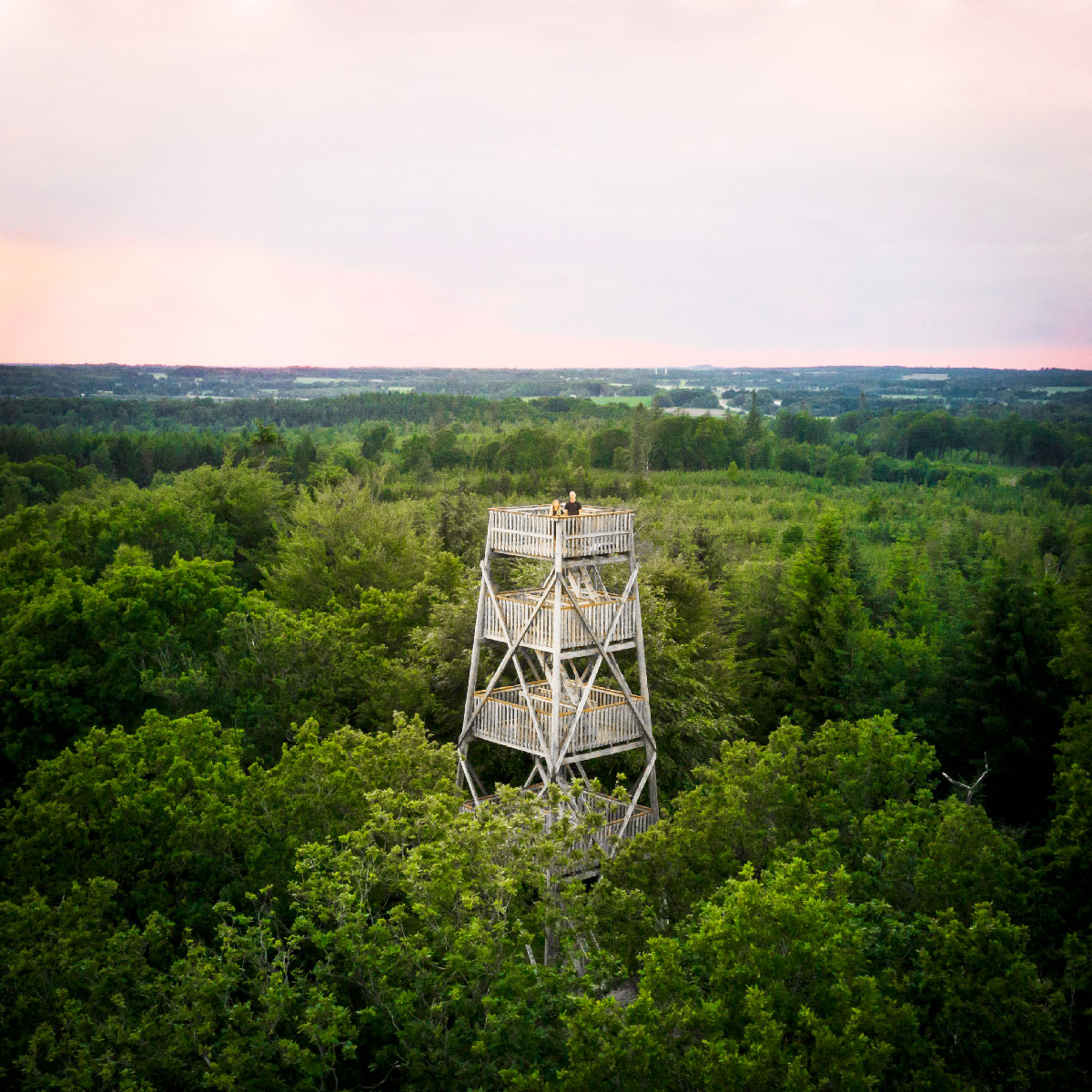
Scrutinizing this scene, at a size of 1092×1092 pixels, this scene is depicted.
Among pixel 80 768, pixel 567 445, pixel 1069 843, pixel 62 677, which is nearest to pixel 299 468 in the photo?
pixel 567 445

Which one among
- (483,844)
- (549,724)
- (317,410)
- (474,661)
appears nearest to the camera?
(483,844)

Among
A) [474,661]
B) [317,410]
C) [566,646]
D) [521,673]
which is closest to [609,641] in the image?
[566,646]

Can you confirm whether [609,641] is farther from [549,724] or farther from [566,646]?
[549,724]

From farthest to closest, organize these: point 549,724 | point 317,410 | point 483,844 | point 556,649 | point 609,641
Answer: point 317,410
point 609,641
point 549,724
point 556,649
point 483,844

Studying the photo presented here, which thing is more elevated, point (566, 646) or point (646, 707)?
point (566, 646)

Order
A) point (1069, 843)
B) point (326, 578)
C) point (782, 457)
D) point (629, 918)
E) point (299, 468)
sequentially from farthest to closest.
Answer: point (782, 457) < point (299, 468) < point (326, 578) < point (1069, 843) < point (629, 918)

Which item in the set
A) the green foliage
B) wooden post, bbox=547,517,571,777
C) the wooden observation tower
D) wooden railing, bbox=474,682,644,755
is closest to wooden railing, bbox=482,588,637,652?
the wooden observation tower

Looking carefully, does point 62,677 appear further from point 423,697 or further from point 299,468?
point 299,468
